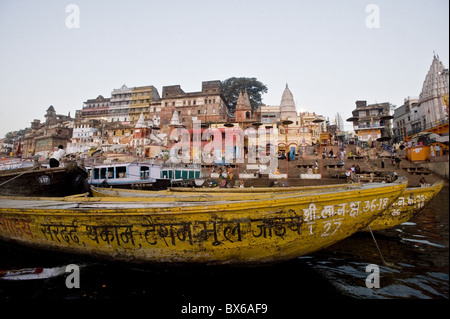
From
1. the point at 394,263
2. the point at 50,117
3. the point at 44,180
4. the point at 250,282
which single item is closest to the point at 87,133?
the point at 50,117

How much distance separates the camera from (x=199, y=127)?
4316 centimetres

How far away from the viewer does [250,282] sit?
427cm

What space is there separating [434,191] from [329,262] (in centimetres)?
508

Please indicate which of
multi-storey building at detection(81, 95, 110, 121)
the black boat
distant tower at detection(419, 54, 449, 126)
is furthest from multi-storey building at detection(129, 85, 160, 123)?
distant tower at detection(419, 54, 449, 126)

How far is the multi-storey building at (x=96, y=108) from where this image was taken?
216 ft

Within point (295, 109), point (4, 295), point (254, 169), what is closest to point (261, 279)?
point (4, 295)

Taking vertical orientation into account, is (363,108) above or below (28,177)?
above

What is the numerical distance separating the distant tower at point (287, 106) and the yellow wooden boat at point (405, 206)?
1607 inches

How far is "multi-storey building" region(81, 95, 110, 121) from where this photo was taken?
216 ft

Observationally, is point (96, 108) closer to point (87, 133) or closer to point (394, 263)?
point (87, 133)

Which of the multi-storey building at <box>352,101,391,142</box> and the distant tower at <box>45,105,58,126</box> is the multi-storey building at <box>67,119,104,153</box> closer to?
A: the distant tower at <box>45,105,58,126</box>

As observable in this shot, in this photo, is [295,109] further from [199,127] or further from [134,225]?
[134,225]

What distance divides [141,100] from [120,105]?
7365 millimetres

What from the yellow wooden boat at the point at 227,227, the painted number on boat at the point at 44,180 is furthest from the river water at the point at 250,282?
the painted number on boat at the point at 44,180
